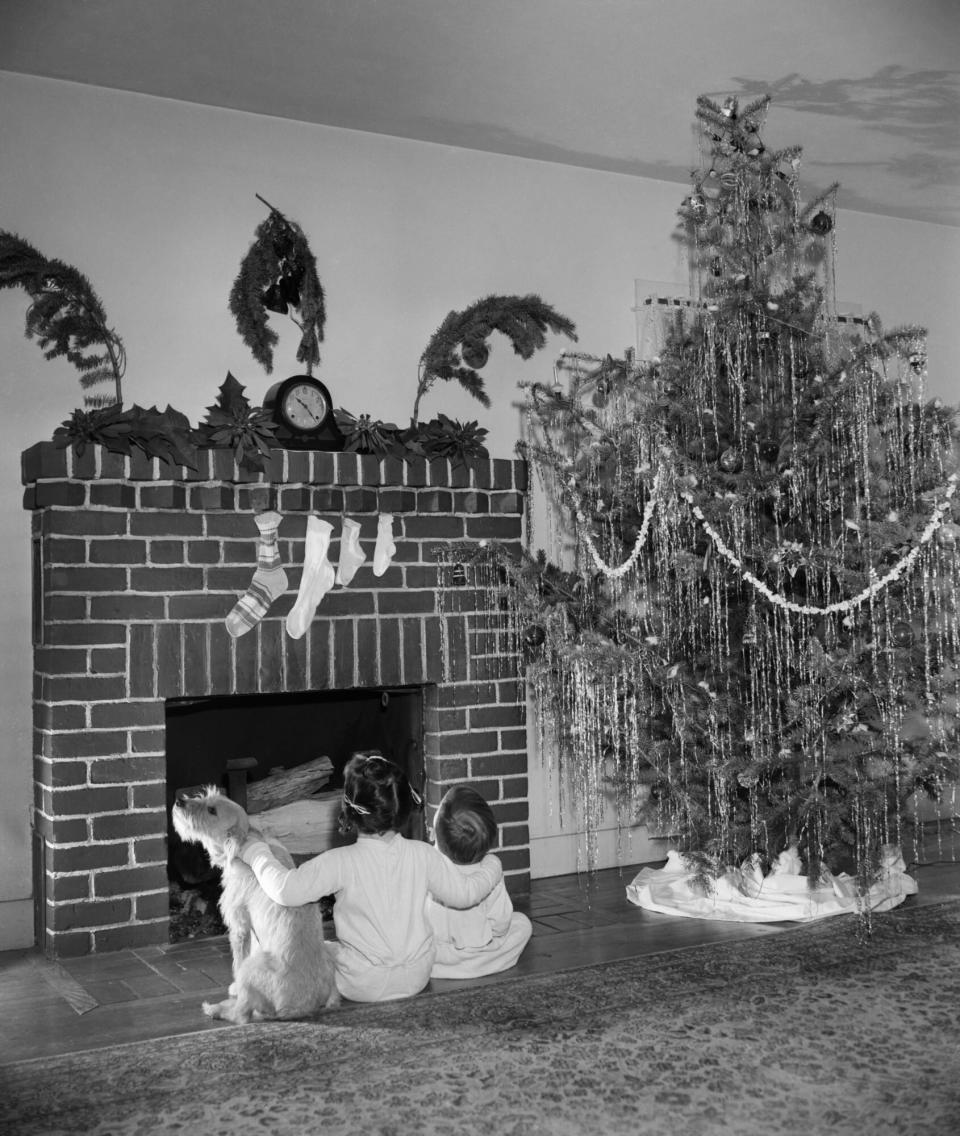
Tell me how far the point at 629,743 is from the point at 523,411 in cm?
133

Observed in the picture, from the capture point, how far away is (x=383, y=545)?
396 cm

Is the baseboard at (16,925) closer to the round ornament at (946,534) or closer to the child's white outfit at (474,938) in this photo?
the child's white outfit at (474,938)

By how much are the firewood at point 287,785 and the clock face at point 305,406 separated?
1171mm

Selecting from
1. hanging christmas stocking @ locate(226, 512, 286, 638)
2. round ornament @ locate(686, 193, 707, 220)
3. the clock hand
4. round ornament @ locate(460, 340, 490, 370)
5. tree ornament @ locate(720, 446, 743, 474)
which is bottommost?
hanging christmas stocking @ locate(226, 512, 286, 638)

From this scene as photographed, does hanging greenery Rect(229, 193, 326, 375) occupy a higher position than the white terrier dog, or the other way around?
hanging greenery Rect(229, 193, 326, 375)

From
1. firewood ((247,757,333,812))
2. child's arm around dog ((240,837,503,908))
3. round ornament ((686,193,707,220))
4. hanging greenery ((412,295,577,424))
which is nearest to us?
child's arm around dog ((240,837,503,908))

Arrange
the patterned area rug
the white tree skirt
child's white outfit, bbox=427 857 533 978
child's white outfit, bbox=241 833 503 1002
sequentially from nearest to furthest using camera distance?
the patterned area rug → child's white outfit, bbox=241 833 503 1002 → child's white outfit, bbox=427 857 533 978 → the white tree skirt

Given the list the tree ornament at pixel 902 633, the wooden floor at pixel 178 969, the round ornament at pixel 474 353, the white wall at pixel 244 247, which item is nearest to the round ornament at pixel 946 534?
the tree ornament at pixel 902 633

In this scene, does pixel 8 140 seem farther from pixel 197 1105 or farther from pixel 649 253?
pixel 197 1105

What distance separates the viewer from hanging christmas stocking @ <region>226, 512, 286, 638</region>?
3.75 m

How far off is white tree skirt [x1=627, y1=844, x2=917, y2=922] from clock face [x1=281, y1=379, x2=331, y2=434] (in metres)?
1.90

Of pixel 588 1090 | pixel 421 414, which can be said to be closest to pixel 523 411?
pixel 421 414

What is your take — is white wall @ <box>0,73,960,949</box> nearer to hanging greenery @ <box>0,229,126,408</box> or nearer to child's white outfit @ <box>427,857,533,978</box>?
hanging greenery @ <box>0,229,126,408</box>

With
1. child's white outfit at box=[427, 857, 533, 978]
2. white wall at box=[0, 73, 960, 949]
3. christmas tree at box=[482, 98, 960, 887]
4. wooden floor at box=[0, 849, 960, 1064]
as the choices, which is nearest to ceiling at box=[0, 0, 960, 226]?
white wall at box=[0, 73, 960, 949]
